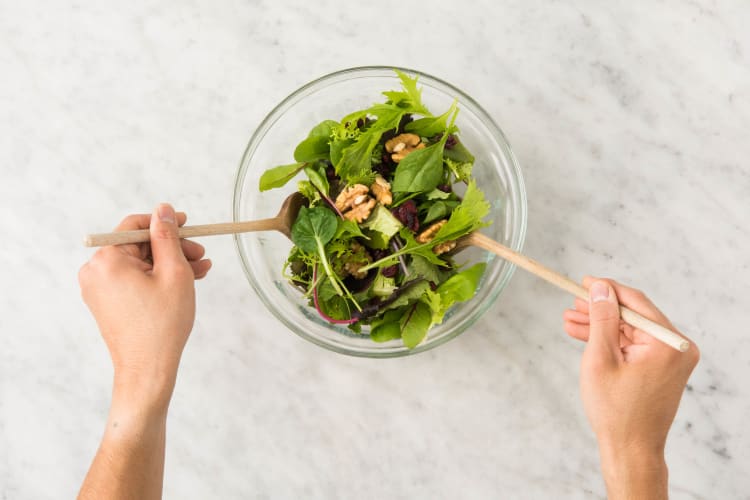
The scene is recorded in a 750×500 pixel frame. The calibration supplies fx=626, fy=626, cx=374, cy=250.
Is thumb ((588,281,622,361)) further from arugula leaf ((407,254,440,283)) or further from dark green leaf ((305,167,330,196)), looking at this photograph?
dark green leaf ((305,167,330,196))

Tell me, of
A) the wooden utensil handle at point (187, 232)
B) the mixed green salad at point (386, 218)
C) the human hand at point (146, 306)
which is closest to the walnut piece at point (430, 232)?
the mixed green salad at point (386, 218)

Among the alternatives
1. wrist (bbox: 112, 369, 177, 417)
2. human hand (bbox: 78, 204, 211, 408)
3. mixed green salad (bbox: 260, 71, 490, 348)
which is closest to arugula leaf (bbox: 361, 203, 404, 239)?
mixed green salad (bbox: 260, 71, 490, 348)

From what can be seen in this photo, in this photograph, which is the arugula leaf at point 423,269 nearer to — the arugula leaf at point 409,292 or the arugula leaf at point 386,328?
the arugula leaf at point 409,292

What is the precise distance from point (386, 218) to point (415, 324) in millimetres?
249

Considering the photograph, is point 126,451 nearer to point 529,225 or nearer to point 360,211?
point 360,211

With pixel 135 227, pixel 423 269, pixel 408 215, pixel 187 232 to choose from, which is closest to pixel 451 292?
pixel 423 269

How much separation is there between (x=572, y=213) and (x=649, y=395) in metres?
0.56

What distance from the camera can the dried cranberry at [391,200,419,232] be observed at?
1.36m

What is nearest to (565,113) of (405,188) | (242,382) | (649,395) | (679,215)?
(679,215)

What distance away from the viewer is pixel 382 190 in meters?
1.38

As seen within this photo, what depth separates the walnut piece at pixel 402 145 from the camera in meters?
1.39

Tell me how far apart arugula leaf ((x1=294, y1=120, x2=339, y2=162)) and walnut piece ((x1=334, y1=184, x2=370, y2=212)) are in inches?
4.7

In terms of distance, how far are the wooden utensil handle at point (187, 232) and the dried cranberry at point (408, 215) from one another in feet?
0.90

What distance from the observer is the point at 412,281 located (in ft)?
4.56
